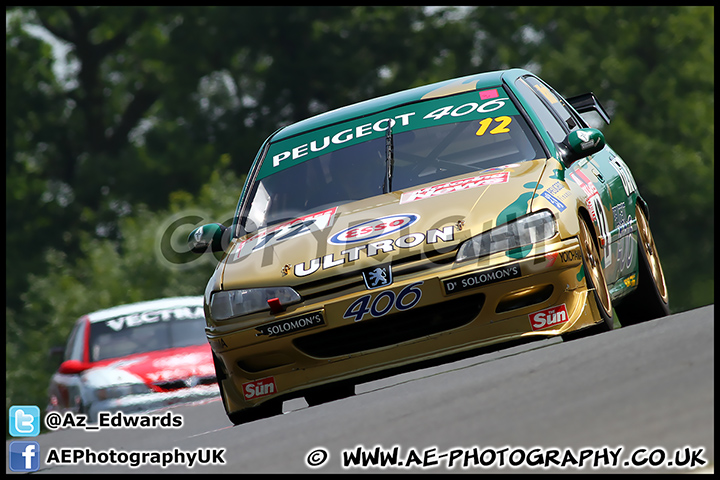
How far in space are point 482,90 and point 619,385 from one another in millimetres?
3040

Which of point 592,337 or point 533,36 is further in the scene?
point 533,36

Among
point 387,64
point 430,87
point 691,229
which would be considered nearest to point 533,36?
point 387,64

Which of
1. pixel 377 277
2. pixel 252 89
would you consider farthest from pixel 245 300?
pixel 252 89

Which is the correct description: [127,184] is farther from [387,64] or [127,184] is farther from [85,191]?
[387,64]

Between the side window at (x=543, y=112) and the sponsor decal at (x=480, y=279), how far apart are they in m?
1.45

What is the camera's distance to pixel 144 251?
88.8ft

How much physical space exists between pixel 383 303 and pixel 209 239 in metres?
1.72

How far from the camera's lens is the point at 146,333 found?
11.5m

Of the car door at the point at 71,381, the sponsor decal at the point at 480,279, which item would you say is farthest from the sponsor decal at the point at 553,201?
the car door at the point at 71,381

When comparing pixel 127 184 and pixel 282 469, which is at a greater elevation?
pixel 127 184

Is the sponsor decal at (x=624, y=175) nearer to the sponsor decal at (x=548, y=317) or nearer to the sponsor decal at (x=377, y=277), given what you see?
the sponsor decal at (x=548, y=317)

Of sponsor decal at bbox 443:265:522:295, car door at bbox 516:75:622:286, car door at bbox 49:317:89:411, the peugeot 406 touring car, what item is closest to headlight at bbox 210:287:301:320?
sponsor decal at bbox 443:265:522:295
